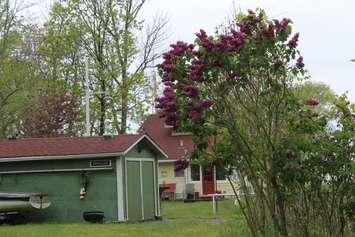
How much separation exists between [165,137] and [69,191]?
2223 cm

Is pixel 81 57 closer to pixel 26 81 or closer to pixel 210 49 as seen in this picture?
pixel 26 81

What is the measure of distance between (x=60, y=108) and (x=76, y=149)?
20.5 meters

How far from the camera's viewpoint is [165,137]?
150 ft

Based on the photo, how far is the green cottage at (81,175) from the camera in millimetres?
23328

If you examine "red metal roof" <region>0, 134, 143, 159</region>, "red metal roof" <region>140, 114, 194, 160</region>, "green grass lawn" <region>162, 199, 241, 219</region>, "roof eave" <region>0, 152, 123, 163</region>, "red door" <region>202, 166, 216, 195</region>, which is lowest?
"green grass lawn" <region>162, 199, 241, 219</region>

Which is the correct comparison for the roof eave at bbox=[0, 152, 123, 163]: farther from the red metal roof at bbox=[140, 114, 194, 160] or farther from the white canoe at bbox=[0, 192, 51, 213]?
the red metal roof at bbox=[140, 114, 194, 160]

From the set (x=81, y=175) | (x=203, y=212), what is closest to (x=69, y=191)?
(x=81, y=175)

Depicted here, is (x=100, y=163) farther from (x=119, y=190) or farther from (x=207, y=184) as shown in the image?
(x=207, y=184)

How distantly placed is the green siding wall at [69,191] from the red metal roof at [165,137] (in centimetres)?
1886

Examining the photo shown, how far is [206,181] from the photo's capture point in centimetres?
4278

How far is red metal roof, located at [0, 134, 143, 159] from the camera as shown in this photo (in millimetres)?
23516

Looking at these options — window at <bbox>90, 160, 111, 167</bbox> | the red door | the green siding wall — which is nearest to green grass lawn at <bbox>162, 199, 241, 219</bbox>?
the green siding wall

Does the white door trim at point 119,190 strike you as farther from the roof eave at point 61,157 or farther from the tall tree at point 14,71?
the tall tree at point 14,71

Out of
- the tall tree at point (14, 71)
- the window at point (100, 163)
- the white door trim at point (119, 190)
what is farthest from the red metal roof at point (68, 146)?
the tall tree at point (14, 71)
